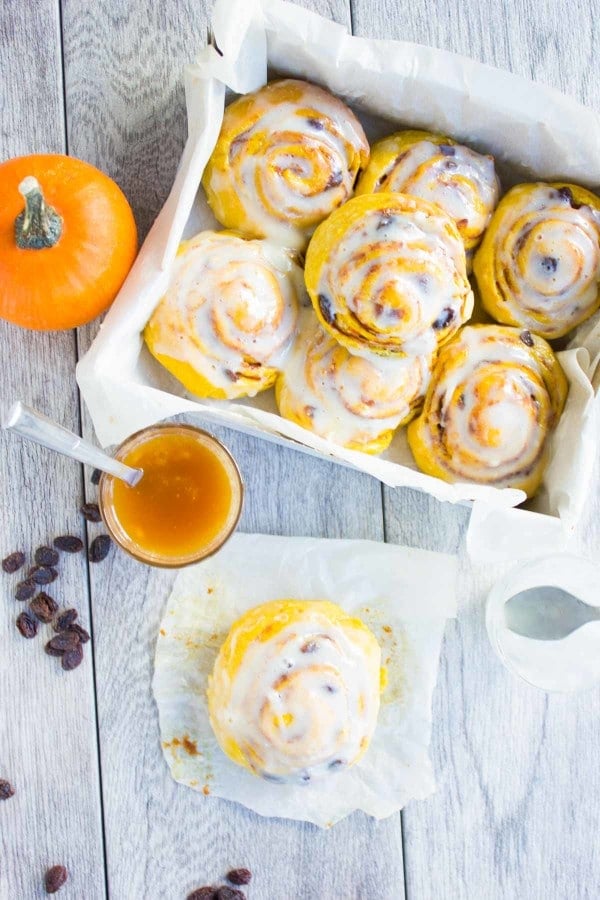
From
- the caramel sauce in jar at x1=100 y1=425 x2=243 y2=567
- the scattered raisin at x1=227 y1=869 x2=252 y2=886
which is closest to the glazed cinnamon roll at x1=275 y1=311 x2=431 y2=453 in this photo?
the caramel sauce in jar at x1=100 y1=425 x2=243 y2=567

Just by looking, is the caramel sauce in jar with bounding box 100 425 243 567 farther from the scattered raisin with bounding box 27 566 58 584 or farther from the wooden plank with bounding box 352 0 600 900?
the wooden plank with bounding box 352 0 600 900

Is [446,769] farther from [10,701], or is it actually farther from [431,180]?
[431,180]

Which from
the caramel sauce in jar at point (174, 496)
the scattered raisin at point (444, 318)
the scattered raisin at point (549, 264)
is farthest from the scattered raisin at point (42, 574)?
the scattered raisin at point (549, 264)

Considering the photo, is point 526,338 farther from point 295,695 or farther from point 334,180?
point 295,695

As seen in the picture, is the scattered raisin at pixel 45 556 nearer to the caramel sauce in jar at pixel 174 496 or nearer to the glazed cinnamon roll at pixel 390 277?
the caramel sauce in jar at pixel 174 496

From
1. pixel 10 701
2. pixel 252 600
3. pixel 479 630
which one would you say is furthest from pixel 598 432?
pixel 10 701

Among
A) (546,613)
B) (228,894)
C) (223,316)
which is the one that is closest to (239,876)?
(228,894)

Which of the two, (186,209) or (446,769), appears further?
(446,769)
